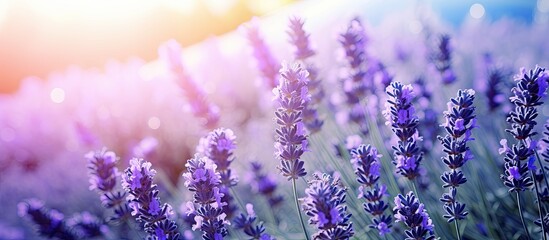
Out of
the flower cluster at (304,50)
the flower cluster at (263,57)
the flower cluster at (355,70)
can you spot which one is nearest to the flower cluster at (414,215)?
the flower cluster at (304,50)

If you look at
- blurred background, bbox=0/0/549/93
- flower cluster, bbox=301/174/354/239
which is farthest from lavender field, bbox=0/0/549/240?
blurred background, bbox=0/0/549/93

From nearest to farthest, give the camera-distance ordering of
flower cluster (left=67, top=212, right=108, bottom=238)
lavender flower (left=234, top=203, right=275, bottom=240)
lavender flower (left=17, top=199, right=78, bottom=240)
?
lavender flower (left=234, top=203, right=275, bottom=240) < lavender flower (left=17, top=199, right=78, bottom=240) < flower cluster (left=67, top=212, right=108, bottom=238)

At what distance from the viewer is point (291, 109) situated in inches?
66.7

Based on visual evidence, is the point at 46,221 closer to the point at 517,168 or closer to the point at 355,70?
the point at 355,70

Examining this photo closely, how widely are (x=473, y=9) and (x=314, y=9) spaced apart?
9.37 feet

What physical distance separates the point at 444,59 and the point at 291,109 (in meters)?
1.73

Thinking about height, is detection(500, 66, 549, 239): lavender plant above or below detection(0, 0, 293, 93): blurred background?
below

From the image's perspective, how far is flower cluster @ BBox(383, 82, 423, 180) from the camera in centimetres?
163

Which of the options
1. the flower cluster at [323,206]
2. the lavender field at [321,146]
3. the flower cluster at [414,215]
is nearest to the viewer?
the flower cluster at [323,206]

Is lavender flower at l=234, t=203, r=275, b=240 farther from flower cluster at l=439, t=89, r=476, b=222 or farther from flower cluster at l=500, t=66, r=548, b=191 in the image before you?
flower cluster at l=500, t=66, r=548, b=191

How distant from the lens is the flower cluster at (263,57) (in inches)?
113

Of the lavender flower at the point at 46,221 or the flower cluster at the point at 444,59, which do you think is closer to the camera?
the lavender flower at the point at 46,221

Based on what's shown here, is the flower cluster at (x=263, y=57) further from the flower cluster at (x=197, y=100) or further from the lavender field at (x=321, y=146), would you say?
the flower cluster at (x=197, y=100)

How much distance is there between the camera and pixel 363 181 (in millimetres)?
1734
